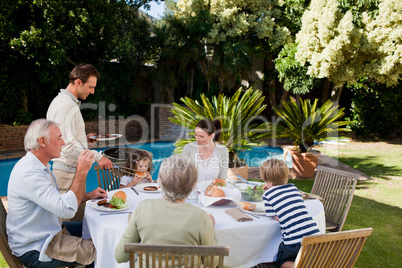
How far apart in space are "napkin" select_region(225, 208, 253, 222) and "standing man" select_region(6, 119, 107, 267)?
98 centimetres

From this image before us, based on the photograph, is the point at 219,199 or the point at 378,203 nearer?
the point at 219,199

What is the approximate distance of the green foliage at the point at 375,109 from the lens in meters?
12.2

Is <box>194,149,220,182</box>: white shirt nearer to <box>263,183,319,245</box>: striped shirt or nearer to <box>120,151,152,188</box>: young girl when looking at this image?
<box>120,151,152,188</box>: young girl

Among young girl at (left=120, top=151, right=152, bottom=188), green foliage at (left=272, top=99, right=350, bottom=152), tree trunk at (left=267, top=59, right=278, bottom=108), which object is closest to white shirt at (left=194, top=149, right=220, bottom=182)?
young girl at (left=120, top=151, right=152, bottom=188)

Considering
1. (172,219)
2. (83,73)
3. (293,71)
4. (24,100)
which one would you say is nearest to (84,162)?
(172,219)

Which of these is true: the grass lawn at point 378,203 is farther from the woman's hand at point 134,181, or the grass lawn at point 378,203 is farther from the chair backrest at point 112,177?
the chair backrest at point 112,177

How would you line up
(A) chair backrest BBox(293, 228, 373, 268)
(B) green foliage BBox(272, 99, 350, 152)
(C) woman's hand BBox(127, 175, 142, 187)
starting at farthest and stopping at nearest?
(B) green foliage BBox(272, 99, 350, 152) → (C) woman's hand BBox(127, 175, 142, 187) → (A) chair backrest BBox(293, 228, 373, 268)

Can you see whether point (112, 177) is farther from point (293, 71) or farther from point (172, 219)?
point (293, 71)

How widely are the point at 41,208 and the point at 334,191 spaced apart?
2780 mm

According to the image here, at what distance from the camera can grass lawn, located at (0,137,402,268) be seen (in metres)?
3.51

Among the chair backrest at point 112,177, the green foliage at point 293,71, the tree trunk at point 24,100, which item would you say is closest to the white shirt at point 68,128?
the chair backrest at point 112,177

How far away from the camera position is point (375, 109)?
12445 mm

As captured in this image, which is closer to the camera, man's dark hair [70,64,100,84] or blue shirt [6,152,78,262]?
blue shirt [6,152,78,262]

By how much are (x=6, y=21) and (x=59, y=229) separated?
842 centimetres
